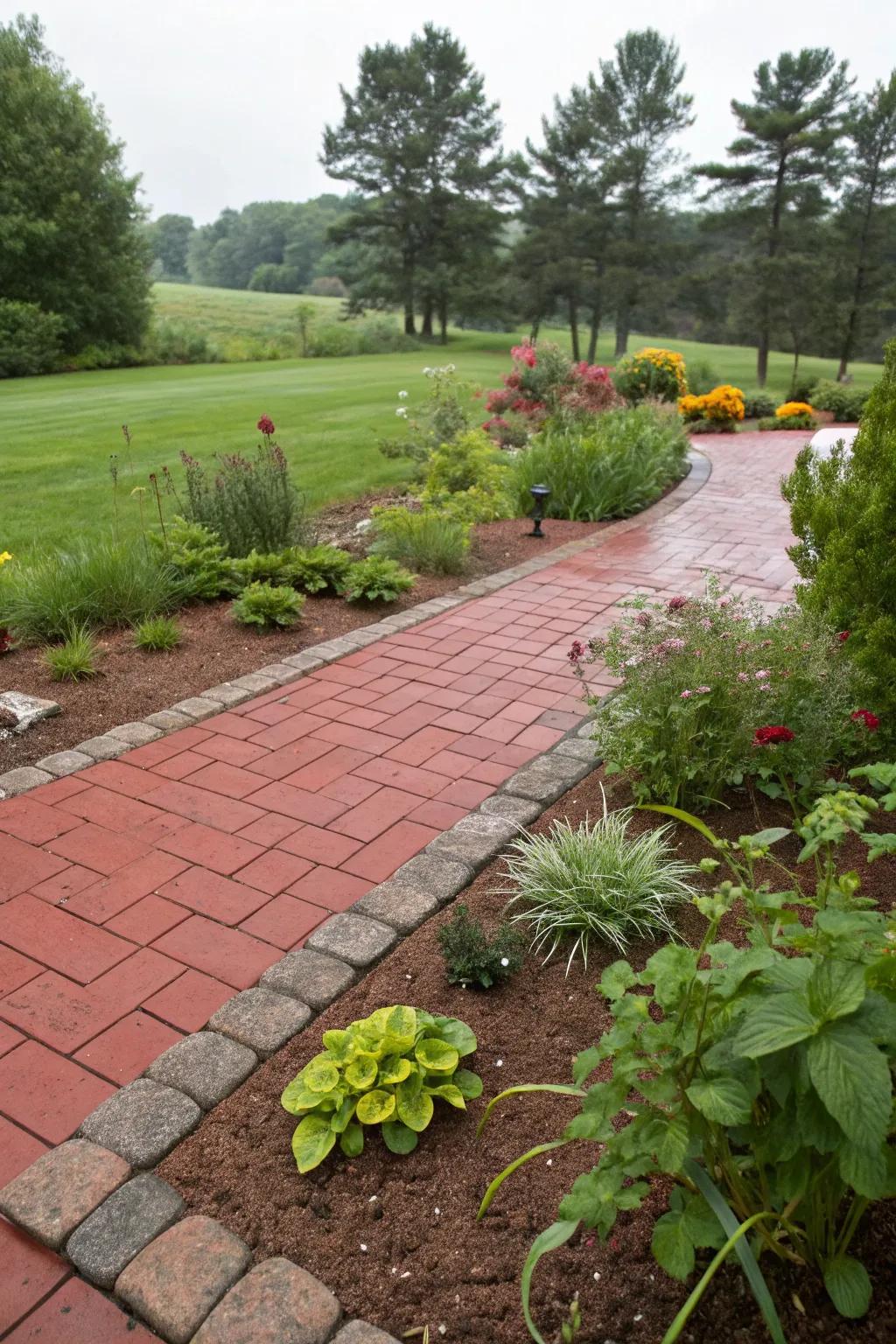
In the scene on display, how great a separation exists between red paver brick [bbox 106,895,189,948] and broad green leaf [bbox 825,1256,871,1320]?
1802 millimetres

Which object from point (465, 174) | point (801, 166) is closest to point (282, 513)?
point (801, 166)

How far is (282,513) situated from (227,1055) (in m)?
4.20

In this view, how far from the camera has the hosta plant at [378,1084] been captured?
1.82 metres

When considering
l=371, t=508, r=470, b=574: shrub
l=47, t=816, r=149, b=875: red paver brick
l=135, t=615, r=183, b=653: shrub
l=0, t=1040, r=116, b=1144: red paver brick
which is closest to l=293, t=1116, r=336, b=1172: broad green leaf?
l=0, t=1040, r=116, b=1144: red paver brick

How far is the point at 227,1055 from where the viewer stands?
2.06 m

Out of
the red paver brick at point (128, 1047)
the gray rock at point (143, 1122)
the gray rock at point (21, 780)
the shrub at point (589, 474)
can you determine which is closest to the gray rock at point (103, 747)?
the gray rock at point (21, 780)

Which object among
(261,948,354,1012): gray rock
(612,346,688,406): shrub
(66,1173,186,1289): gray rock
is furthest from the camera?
(612,346,688,406): shrub

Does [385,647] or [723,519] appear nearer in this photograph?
[385,647]

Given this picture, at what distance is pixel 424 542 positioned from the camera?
5.98m

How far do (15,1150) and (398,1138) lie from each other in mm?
795

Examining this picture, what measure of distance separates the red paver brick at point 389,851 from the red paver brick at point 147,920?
21.1 inches

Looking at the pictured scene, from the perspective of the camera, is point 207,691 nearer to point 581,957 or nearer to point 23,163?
point 581,957

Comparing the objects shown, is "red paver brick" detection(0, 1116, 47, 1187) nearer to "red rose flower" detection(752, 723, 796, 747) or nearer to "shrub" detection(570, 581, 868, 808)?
"shrub" detection(570, 581, 868, 808)

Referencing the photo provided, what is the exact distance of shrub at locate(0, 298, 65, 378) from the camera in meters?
20.7
